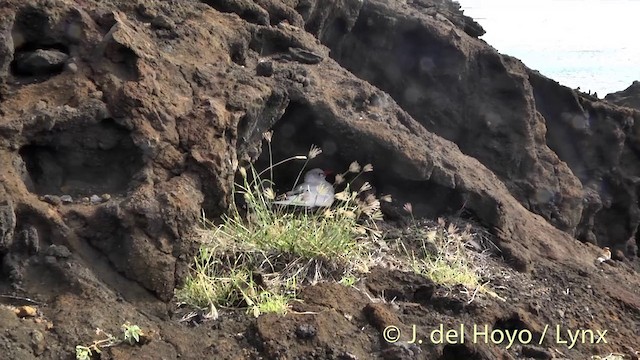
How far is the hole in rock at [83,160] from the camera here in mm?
4301

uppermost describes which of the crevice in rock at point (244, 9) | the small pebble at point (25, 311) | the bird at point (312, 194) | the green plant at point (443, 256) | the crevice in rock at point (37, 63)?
the crevice in rock at point (244, 9)

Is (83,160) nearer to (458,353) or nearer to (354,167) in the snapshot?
(354,167)

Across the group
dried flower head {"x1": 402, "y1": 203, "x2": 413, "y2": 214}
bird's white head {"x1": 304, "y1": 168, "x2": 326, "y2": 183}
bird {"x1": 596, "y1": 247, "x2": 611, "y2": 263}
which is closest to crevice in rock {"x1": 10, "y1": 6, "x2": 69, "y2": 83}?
bird's white head {"x1": 304, "y1": 168, "x2": 326, "y2": 183}

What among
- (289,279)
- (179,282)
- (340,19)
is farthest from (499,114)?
(179,282)

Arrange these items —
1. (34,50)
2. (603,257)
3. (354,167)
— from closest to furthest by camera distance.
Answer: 1. (34,50)
2. (354,167)
3. (603,257)

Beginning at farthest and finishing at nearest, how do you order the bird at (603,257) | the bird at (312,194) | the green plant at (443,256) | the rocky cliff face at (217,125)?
1. the bird at (603,257)
2. the bird at (312,194)
3. the green plant at (443,256)
4. the rocky cliff face at (217,125)

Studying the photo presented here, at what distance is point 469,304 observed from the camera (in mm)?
4918

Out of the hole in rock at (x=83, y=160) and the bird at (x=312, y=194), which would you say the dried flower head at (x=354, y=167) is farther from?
the hole in rock at (x=83, y=160)

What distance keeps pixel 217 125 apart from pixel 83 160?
2.65 ft

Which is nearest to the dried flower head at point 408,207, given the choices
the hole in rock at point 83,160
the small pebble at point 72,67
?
the hole in rock at point 83,160

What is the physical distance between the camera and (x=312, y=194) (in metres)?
5.48

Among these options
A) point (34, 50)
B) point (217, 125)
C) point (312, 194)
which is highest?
point (34, 50)

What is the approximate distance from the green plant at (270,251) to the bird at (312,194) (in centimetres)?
8

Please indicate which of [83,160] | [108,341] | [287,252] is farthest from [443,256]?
[108,341]
